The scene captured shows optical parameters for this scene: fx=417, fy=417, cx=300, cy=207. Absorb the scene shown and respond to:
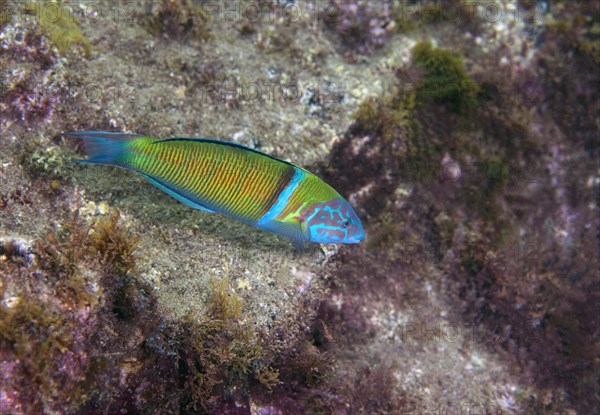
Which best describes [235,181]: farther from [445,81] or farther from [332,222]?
[445,81]

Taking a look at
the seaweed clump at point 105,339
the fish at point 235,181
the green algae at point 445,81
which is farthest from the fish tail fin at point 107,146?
the green algae at point 445,81

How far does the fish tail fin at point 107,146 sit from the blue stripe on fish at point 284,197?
1165 mm

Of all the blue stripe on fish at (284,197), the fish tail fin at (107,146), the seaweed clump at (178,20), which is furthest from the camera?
the seaweed clump at (178,20)

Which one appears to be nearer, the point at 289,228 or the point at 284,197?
the point at 284,197

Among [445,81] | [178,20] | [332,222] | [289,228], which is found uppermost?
[445,81]

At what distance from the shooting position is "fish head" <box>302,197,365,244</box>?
11.5 ft

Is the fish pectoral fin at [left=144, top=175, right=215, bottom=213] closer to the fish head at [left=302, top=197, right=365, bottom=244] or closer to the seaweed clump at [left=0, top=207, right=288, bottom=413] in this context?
the seaweed clump at [left=0, top=207, right=288, bottom=413]

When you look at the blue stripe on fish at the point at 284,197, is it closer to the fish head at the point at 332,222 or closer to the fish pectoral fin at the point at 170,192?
the fish head at the point at 332,222

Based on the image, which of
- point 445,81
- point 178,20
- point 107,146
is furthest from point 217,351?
point 445,81

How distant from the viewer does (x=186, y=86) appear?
491cm

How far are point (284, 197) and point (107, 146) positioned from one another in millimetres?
1385

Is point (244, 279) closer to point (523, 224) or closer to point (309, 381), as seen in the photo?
point (309, 381)

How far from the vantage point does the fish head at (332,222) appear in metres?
3.50

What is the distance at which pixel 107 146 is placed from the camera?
3070 millimetres
